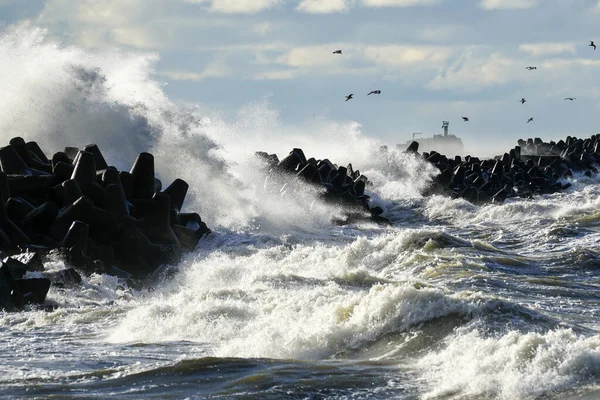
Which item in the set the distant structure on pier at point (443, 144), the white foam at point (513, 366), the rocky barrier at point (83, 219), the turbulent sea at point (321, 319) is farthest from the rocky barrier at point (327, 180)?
the distant structure on pier at point (443, 144)

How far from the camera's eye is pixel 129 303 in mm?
15492

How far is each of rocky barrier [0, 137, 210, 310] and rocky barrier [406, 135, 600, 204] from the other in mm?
18555

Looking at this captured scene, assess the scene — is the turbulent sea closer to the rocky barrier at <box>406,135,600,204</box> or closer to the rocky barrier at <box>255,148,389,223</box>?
the rocky barrier at <box>255,148,389,223</box>

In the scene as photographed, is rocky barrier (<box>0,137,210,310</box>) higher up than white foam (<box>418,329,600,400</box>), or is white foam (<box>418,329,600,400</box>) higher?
rocky barrier (<box>0,137,210,310</box>)

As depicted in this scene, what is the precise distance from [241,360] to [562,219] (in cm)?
1989

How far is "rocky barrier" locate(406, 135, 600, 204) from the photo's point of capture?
3825 cm

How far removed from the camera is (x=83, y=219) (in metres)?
18.1

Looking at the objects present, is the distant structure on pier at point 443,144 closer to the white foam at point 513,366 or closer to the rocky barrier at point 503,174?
the rocky barrier at point 503,174

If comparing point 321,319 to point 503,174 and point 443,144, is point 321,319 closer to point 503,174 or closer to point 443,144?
point 503,174

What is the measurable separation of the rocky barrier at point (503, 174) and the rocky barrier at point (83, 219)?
60.9ft

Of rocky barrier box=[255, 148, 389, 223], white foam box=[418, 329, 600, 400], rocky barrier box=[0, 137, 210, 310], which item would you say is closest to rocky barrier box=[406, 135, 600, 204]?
rocky barrier box=[255, 148, 389, 223]

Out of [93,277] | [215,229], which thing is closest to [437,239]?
[215,229]

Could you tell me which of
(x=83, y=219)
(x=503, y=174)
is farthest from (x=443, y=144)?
(x=83, y=219)

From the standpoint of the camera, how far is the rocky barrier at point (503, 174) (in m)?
38.2
